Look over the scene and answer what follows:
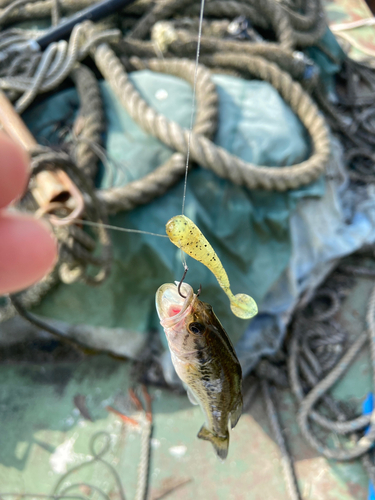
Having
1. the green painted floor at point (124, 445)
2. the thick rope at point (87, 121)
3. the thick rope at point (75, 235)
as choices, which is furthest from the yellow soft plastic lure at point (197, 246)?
the green painted floor at point (124, 445)

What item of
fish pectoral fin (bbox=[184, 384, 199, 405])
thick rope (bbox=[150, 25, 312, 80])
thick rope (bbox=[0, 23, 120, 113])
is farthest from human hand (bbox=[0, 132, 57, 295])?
thick rope (bbox=[150, 25, 312, 80])

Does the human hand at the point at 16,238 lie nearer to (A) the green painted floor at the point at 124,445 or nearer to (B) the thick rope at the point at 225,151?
(B) the thick rope at the point at 225,151

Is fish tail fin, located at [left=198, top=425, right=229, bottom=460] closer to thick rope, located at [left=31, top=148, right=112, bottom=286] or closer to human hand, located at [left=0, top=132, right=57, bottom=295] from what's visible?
human hand, located at [left=0, top=132, right=57, bottom=295]

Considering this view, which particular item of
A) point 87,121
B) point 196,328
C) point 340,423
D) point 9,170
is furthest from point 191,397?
point 87,121

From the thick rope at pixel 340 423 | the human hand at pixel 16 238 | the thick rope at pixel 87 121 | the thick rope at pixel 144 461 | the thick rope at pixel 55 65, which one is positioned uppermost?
the human hand at pixel 16 238

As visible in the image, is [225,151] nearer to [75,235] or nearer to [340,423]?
[75,235]

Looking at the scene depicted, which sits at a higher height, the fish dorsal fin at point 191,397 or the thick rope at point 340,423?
the fish dorsal fin at point 191,397

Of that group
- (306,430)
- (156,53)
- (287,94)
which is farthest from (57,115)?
(306,430)
